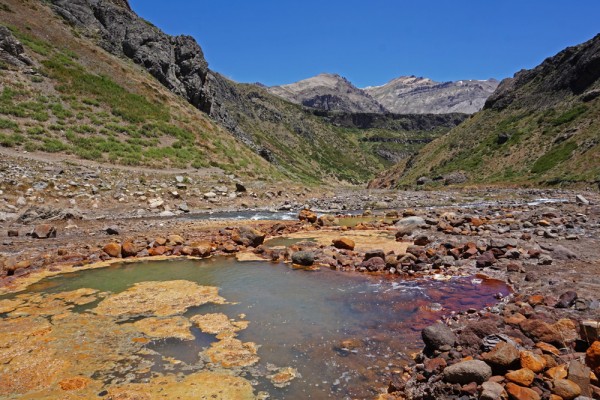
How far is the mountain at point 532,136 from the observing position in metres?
66.8

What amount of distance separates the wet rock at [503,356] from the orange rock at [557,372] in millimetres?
519

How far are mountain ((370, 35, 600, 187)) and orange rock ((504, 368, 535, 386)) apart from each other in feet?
195

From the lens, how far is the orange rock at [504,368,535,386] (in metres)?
6.28

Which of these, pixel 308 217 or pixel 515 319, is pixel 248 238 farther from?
pixel 515 319

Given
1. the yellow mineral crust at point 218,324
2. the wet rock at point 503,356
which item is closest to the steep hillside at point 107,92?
the yellow mineral crust at point 218,324

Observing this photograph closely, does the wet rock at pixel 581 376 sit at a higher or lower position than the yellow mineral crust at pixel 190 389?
higher

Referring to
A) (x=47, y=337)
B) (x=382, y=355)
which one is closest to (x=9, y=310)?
(x=47, y=337)

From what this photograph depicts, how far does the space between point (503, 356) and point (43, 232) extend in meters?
23.9

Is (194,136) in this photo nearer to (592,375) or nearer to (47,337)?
(47,337)

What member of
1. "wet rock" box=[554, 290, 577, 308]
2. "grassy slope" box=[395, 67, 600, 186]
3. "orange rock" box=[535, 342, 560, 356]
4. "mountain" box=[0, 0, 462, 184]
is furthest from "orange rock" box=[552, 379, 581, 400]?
"grassy slope" box=[395, 67, 600, 186]

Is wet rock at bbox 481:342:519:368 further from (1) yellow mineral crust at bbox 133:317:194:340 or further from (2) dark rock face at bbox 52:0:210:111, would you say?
(2) dark rock face at bbox 52:0:210:111

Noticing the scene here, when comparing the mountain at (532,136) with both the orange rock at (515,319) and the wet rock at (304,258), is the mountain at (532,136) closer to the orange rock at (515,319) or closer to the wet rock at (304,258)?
the wet rock at (304,258)

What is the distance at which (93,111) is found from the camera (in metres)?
48.0

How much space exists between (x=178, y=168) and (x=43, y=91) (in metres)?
19.5
